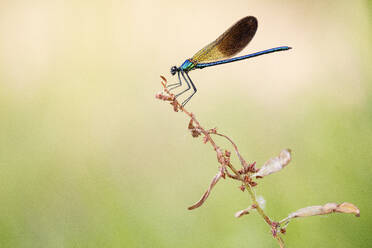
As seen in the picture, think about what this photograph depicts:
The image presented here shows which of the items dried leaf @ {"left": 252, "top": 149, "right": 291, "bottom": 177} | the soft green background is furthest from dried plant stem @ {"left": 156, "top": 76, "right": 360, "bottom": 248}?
the soft green background

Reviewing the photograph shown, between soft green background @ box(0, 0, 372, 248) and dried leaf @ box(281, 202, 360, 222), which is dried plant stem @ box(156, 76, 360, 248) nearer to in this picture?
dried leaf @ box(281, 202, 360, 222)

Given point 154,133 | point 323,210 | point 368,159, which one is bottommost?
point 368,159

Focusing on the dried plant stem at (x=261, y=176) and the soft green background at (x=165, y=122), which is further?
the soft green background at (x=165, y=122)

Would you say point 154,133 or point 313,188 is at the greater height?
point 154,133

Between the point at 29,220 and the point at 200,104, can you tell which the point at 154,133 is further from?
the point at 29,220

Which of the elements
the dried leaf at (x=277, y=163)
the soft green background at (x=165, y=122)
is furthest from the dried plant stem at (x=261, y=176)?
the soft green background at (x=165, y=122)

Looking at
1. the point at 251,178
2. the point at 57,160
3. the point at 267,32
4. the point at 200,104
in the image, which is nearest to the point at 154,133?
the point at 200,104

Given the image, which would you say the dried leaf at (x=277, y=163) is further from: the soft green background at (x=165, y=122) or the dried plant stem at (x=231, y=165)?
the soft green background at (x=165, y=122)

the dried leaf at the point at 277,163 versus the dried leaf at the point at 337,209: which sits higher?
the dried leaf at the point at 277,163

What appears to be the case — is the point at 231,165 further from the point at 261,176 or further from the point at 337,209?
the point at 337,209
